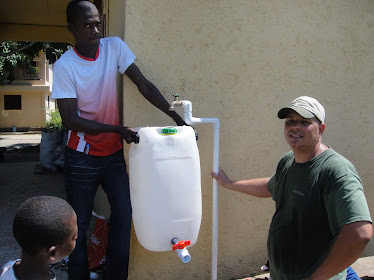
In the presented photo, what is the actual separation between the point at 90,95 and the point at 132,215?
82 cm

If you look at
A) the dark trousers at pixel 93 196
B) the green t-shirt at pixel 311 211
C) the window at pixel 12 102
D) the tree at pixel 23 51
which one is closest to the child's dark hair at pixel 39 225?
the dark trousers at pixel 93 196

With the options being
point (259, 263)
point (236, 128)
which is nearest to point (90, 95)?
point (236, 128)

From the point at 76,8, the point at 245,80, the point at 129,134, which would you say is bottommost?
the point at 129,134

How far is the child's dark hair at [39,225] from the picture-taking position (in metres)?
1.54

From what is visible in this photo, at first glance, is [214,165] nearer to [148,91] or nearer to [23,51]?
[148,91]

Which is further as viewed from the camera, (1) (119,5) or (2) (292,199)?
(1) (119,5)

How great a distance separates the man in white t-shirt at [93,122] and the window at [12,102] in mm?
20850

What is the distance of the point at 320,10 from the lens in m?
3.27

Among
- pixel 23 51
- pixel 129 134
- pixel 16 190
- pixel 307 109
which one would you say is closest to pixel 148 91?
pixel 129 134

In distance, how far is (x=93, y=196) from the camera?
2543 mm

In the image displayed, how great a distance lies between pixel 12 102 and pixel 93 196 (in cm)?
2114

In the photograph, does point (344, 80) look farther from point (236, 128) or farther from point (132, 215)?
point (132, 215)

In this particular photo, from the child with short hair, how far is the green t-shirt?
109cm

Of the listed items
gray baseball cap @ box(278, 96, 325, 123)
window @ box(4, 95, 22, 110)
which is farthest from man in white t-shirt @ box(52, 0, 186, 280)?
window @ box(4, 95, 22, 110)
